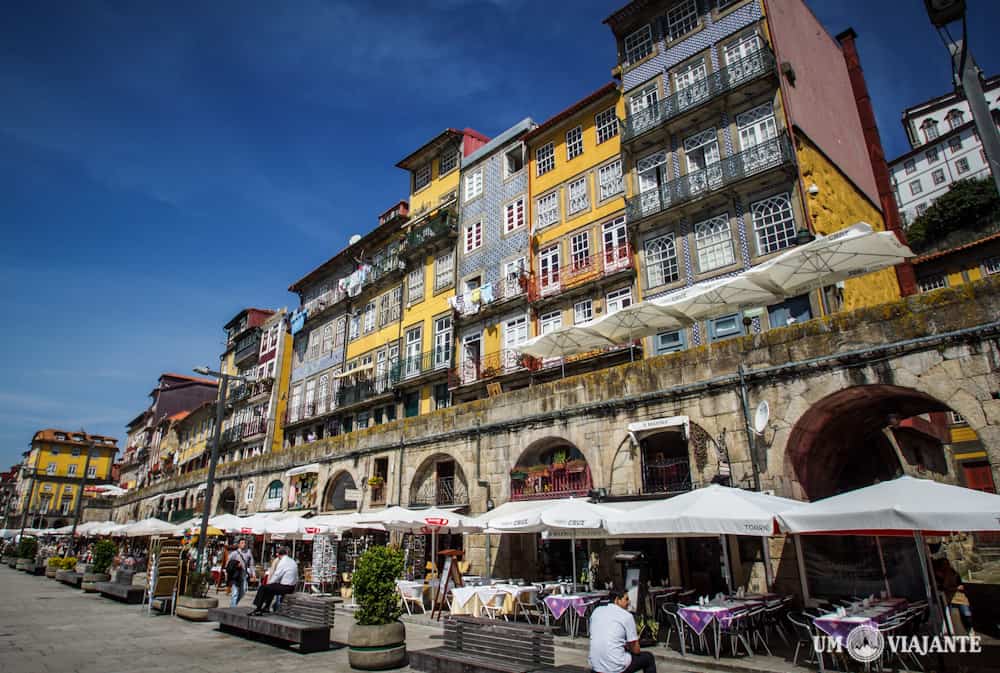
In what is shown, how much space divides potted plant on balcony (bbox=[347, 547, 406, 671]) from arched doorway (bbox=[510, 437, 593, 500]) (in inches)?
259

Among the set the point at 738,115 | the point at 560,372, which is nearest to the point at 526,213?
the point at 560,372

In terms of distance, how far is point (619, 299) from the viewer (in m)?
Answer: 21.0

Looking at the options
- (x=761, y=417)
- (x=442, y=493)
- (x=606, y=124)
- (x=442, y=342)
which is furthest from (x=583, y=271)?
A: (x=761, y=417)

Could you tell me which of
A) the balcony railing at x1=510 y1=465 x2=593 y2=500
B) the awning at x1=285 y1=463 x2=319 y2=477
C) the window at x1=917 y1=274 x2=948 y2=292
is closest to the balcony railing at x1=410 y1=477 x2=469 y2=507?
the balcony railing at x1=510 y1=465 x2=593 y2=500

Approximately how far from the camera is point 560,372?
71.9ft

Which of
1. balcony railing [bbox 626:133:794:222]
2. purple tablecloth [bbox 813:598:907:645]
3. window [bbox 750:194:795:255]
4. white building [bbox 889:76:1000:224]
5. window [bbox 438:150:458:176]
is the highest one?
white building [bbox 889:76:1000:224]

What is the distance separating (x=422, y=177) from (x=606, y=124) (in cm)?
1193

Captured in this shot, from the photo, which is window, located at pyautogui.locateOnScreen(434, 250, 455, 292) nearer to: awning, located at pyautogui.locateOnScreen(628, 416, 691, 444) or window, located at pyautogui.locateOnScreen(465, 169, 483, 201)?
window, located at pyautogui.locateOnScreen(465, 169, 483, 201)

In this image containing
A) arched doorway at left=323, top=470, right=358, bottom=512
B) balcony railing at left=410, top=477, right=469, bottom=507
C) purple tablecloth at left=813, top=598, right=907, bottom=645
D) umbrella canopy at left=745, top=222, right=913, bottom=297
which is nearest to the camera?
purple tablecloth at left=813, top=598, right=907, bottom=645

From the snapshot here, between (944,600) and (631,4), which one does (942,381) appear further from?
(631,4)

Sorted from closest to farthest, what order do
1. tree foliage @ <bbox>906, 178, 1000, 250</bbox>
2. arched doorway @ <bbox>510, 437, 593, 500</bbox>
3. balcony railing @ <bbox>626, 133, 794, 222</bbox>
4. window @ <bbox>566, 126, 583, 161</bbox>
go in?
arched doorway @ <bbox>510, 437, 593, 500</bbox>, balcony railing @ <bbox>626, 133, 794, 222</bbox>, window @ <bbox>566, 126, 583, 161</bbox>, tree foliage @ <bbox>906, 178, 1000, 250</bbox>

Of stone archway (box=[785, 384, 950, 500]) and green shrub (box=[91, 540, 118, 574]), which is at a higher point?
stone archway (box=[785, 384, 950, 500])

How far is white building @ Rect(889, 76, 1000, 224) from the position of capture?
1822 inches

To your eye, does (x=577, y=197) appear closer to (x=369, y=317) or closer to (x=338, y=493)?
(x=369, y=317)
